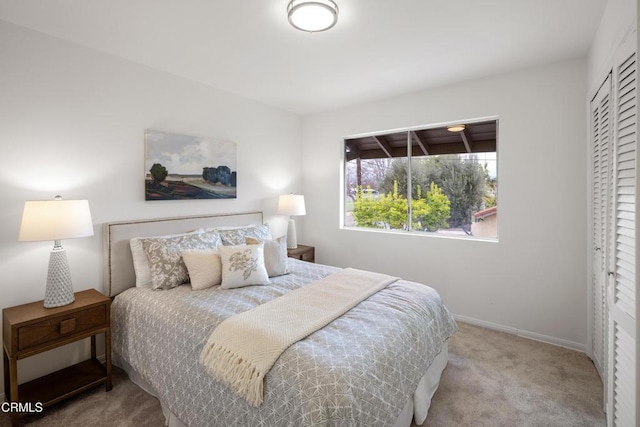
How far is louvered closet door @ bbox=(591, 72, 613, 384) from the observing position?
1.97m

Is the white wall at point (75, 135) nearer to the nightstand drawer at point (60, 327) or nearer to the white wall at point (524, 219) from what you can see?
the nightstand drawer at point (60, 327)

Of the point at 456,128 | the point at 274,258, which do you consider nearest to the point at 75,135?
the point at 274,258

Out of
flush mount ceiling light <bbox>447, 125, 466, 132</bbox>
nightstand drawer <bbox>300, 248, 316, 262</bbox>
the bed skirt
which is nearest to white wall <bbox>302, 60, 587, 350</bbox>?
flush mount ceiling light <bbox>447, 125, 466, 132</bbox>

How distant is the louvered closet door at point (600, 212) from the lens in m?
1.97

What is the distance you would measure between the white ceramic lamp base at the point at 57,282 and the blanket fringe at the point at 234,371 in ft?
3.84

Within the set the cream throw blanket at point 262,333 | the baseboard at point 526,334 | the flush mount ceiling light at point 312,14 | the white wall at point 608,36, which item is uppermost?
the flush mount ceiling light at point 312,14

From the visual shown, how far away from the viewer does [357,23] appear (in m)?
2.10

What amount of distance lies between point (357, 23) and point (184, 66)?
5.32ft

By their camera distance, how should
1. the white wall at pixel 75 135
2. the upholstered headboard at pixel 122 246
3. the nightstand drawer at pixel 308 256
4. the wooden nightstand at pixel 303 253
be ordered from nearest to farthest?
the white wall at pixel 75 135 < the upholstered headboard at pixel 122 246 < the wooden nightstand at pixel 303 253 < the nightstand drawer at pixel 308 256

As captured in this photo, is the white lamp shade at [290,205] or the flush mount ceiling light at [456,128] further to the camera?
the white lamp shade at [290,205]

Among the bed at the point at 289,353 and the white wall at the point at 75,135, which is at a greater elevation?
the white wall at the point at 75,135

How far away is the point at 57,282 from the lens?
2.07 m

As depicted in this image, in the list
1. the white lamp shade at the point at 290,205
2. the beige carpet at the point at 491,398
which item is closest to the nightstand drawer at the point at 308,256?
the white lamp shade at the point at 290,205

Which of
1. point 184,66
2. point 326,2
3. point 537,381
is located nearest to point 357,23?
point 326,2
